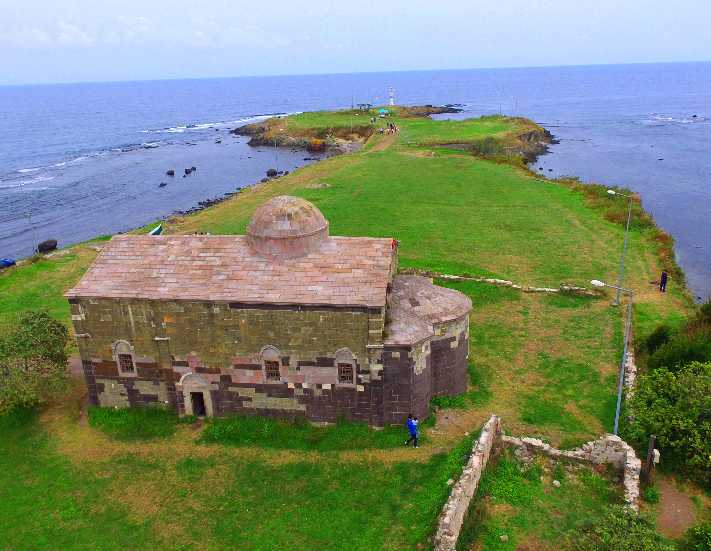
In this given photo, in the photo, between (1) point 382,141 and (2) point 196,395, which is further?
(1) point 382,141

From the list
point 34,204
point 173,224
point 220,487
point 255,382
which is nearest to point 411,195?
point 173,224

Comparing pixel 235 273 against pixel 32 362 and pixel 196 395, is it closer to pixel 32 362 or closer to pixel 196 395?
pixel 196 395

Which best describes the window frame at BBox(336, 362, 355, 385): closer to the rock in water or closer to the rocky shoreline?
the rock in water

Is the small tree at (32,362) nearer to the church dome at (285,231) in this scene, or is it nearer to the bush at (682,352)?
the church dome at (285,231)

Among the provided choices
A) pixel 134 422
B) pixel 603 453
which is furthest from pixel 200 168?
pixel 603 453

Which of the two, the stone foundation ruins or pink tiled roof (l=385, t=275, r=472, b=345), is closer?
the stone foundation ruins

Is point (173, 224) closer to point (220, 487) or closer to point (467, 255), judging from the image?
point (467, 255)

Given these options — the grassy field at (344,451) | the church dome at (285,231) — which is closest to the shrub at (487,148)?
the grassy field at (344,451)

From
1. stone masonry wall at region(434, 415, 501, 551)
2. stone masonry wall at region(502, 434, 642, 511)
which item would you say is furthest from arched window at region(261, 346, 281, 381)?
stone masonry wall at region(502, 434, 642, 511)
